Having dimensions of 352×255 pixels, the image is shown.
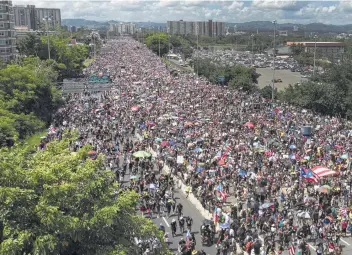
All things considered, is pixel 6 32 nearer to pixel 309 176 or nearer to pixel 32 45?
pixel 32 45

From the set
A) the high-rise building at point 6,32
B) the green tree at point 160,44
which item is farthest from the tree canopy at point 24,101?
the green tree at point 160,44

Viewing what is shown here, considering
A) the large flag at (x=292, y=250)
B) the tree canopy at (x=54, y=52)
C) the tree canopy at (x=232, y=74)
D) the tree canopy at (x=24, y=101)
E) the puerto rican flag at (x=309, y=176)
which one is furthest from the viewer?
the tree canopy at (x=54, y=52)

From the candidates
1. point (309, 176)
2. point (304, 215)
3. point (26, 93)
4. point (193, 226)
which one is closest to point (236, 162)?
point (309, 176)

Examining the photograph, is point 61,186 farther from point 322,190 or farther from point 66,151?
point 322,190

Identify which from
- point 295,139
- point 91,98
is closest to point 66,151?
point 295,139

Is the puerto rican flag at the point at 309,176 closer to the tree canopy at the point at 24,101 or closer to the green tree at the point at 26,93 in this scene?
the tree canopy at the point at 24,101

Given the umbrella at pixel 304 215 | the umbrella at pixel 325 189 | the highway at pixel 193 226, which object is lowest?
the highway at pixel 193 226
